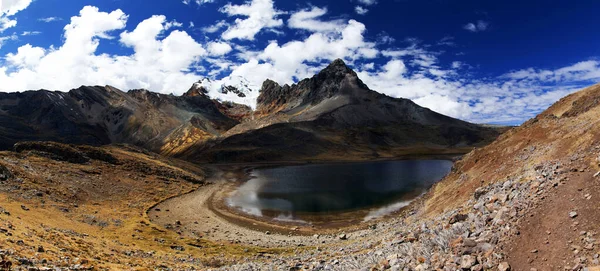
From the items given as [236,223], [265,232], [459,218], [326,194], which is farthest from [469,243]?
[326,194]

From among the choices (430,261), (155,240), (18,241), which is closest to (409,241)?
(430,261)

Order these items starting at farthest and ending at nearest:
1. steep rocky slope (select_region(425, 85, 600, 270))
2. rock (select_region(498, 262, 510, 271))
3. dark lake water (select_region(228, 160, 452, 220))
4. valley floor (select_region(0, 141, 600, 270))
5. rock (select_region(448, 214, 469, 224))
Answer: dark lake water (select_region(228, 160, 452, 220)), rock (select_region(448, 214, 469, 224)), valley floor (select_region(0, 141, 600, 270)), rock (select_region(498, 262, 510, 271)), steep rocky slope (select_region(425, 85, 600, 270))

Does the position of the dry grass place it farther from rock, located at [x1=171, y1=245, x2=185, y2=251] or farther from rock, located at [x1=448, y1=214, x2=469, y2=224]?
rock, located at [x1=448, y1=214, x2=469, y2=224]

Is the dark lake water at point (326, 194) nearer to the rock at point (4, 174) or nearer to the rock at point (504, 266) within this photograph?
the rock at point (4, 174)

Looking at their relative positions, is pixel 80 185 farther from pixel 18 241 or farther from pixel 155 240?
pixel 18 241

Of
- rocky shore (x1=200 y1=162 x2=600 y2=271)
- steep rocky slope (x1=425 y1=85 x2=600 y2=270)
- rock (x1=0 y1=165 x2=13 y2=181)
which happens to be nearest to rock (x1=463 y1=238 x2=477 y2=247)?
rocky shore (x1=200 y1=162 x2=600 y2=271)

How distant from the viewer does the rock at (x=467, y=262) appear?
1515cm

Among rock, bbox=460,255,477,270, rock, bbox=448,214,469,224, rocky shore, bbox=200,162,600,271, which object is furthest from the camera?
rock, bbox=448,214,469,224

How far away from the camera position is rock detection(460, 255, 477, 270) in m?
15.1

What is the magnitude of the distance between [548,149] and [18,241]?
4499 cm

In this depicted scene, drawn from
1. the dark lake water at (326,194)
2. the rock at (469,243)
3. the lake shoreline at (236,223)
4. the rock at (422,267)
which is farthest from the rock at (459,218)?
the dark lake water at (326,194)

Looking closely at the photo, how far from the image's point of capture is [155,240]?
46281 mm

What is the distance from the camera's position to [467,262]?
15328 mm

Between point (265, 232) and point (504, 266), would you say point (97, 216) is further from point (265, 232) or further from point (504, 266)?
point (504, 266)
